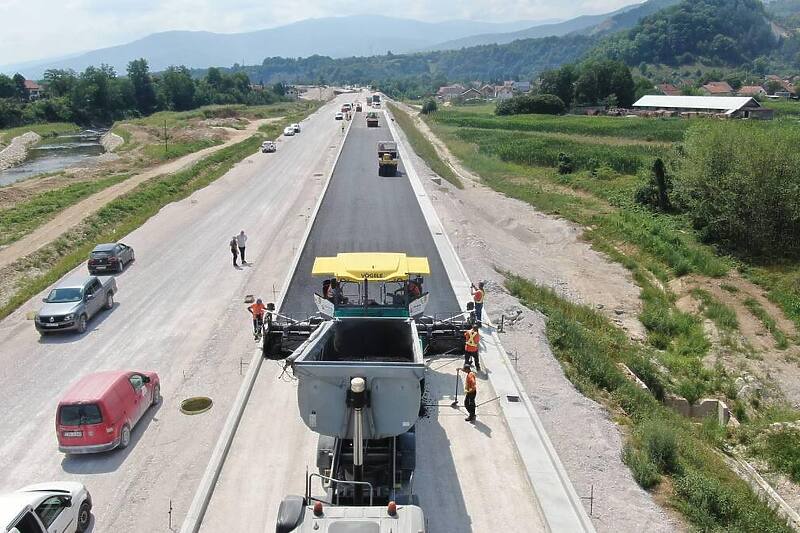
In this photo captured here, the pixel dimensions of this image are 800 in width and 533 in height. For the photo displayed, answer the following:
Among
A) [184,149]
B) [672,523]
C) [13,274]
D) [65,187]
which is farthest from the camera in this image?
[184,149]

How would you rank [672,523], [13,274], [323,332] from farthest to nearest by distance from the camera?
1. [13,274]
2. [323,332]
3. [672,523]

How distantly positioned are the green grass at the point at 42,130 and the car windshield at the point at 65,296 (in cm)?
8730

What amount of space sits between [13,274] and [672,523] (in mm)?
28812

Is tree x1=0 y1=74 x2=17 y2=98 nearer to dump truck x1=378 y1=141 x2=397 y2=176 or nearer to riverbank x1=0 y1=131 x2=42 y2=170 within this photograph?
riverbank x1=0 y1=131 x2=42 y2=170

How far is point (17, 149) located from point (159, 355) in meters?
88.6

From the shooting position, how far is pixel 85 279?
23438mm

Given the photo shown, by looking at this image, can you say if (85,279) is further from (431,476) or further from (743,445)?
(743,445)

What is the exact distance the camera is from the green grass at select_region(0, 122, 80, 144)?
100m

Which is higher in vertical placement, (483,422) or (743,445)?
(483,422)

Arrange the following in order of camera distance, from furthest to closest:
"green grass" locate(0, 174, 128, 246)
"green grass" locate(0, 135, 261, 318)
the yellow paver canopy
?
"green grass" locate(0, 174, 128, 246), "green grass" locate(0, 135, 261, 318), the yellow paver canopy

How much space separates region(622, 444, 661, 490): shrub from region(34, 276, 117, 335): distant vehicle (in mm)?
17657

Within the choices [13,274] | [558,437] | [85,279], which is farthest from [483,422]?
[13,274]

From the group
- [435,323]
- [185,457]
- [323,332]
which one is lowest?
[185,457]

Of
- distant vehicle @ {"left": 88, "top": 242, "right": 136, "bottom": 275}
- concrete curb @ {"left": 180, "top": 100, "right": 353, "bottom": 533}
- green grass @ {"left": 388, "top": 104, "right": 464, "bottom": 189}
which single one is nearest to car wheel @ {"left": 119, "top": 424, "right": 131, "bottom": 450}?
concrete curb @ {"left": 180, "top": 100, "right": 353, "bottom": 533}
